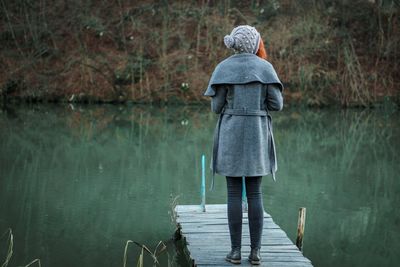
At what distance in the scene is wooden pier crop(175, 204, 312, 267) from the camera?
4.55 m

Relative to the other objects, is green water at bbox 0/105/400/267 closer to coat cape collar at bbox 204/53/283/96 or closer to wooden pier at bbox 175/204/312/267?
wooden pier at bbox 175/204/312/267

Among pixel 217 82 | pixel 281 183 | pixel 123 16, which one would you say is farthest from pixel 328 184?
pixel 123 16

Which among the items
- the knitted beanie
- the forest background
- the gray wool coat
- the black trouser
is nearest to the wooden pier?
the black trouser

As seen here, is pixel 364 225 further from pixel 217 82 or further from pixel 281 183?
pixel 217 82

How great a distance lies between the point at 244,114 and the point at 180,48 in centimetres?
1940

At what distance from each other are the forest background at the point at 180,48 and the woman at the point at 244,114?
17.5 meters

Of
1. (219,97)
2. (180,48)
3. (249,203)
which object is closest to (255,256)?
(249,203)

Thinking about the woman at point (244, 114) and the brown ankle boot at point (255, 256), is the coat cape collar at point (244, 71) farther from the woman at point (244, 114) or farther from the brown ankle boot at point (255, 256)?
the brown ankle boot at point (255, 256)

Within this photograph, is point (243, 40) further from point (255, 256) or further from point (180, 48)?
point (180, 48)

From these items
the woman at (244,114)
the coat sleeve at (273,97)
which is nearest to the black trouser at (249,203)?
the woman at (244,114)

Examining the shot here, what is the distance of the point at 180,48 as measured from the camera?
76.7ft

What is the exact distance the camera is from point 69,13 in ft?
80.1

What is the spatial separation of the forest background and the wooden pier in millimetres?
15864

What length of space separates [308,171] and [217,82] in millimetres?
6632
